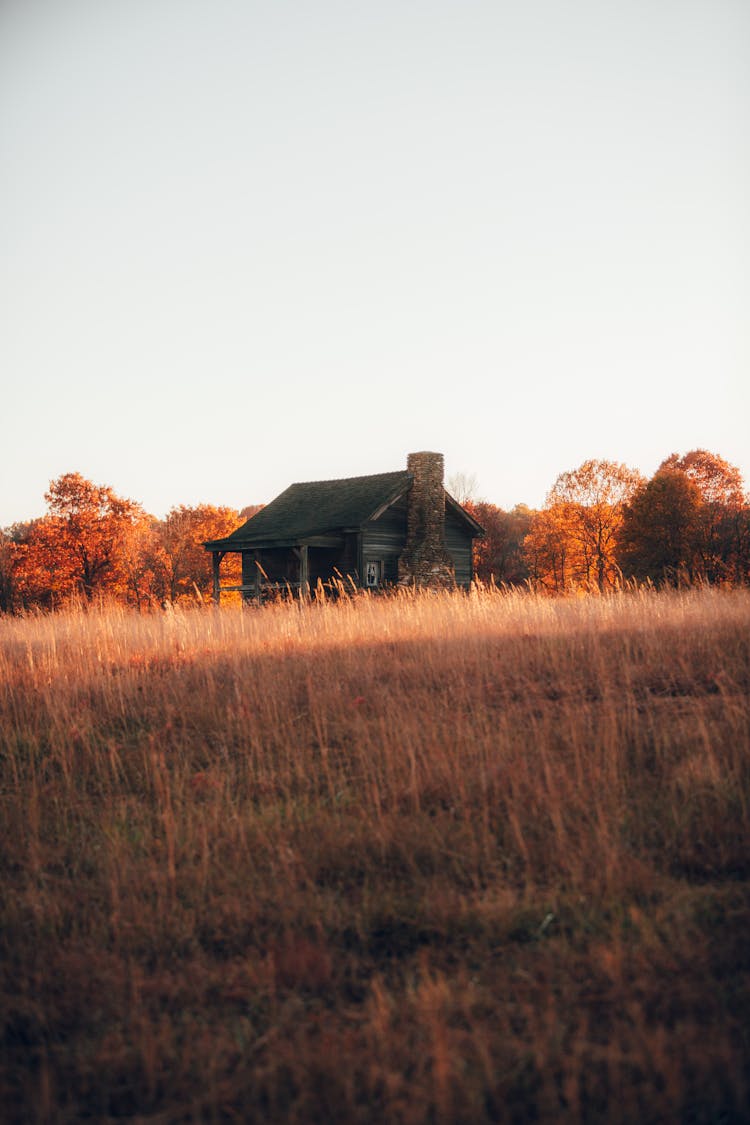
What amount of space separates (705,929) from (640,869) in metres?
0.46

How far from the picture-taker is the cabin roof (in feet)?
89.6

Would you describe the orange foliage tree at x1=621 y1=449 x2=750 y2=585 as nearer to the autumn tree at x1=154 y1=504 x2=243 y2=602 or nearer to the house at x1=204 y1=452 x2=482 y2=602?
the house at x1=204 y1=452 x2=482 y2=602

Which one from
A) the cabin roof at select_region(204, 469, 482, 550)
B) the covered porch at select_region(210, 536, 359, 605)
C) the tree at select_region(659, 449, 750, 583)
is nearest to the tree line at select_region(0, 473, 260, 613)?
the cabin roof at select_region(204, 469, 482, 550)

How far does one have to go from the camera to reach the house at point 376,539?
2706 cm

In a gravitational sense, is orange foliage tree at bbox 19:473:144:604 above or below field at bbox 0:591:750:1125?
above

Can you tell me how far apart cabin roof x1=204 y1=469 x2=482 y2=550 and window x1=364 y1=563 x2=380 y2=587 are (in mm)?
1620

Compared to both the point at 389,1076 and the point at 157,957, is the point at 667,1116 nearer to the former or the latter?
the point at 389,1076

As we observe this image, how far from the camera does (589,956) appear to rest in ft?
11.1

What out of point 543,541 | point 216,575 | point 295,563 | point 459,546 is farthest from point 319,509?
point 543,541

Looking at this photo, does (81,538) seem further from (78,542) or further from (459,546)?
(459,546)

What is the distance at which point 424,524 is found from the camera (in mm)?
27781

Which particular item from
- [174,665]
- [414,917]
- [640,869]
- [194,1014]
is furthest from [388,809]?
[174,665]

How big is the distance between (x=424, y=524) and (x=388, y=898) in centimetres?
2406

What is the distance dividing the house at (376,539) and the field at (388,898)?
62.2ft
